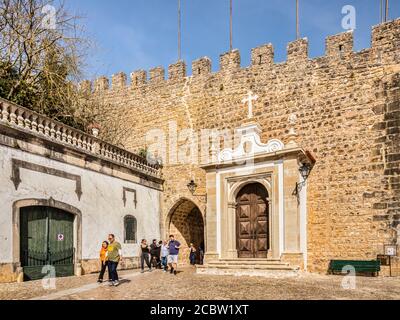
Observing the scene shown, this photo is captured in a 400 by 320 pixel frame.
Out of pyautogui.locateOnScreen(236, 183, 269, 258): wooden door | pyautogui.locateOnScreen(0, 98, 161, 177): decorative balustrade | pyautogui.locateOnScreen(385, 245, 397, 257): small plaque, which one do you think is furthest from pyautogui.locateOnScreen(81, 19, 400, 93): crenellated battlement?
pyautogui.locateOnScreen(385, 245, 397, 257): small plaque

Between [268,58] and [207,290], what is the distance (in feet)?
33.8

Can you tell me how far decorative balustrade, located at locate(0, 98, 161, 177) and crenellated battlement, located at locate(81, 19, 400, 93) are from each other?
423 cm

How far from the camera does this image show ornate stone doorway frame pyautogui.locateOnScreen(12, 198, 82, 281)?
1144 centimetres

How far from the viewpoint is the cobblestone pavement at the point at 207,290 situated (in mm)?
8922

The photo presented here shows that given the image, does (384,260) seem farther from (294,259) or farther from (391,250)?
(294,259)

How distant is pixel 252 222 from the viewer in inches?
603

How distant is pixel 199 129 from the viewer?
62.4 feet

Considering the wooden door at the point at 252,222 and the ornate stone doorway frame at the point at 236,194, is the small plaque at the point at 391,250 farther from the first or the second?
the wooden door at the point at 252,222

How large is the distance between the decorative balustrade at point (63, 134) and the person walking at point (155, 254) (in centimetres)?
297

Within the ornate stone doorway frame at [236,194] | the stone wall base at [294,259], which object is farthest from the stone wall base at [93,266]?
the stone wall base at [294,259]

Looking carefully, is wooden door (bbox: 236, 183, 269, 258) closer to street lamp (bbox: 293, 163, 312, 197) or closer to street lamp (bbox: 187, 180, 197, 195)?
street lamp (bbox: 293, 163, 312, 197)

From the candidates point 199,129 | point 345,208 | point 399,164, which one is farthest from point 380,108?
point 199,129

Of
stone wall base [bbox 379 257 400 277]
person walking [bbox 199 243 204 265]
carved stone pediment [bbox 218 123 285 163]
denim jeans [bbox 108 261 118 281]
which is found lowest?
person walking [bbox 199 243 204 265]

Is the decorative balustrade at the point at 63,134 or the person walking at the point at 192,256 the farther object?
the person walking at the point at 192,256
